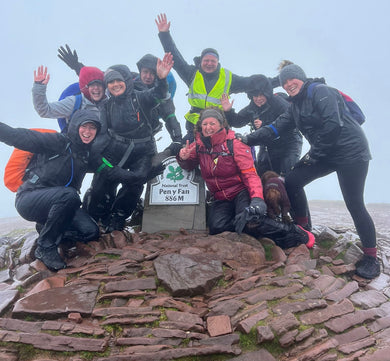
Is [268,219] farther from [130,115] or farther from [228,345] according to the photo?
[130,115]

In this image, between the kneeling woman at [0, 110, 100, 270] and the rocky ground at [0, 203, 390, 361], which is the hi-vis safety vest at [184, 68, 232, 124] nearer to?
the kneeling woman at [0, 110, 100, 270]

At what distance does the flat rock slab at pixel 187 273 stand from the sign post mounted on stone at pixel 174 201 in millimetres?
1989

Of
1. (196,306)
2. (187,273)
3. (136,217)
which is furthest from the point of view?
(136,217)

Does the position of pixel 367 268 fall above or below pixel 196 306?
above

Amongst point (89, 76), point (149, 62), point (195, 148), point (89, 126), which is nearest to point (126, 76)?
point (89, 76)

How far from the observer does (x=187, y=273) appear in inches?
193

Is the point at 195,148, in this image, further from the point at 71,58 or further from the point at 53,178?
the point at 71,58

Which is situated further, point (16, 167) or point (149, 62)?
point (149, 62)

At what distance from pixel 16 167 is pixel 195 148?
366 cm

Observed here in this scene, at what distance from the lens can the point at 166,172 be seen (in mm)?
7875

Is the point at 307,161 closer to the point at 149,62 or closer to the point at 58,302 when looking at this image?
the point at 149,62

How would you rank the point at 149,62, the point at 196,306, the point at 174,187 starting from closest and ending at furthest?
the point at 196,306, the point at 174,187, the point at 149,62

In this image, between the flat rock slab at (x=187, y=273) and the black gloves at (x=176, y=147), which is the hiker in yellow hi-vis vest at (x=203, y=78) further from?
the flat rock slab at (x=187, y=273)

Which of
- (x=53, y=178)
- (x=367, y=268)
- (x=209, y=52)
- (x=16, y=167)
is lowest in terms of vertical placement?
(x=367, y=268)
